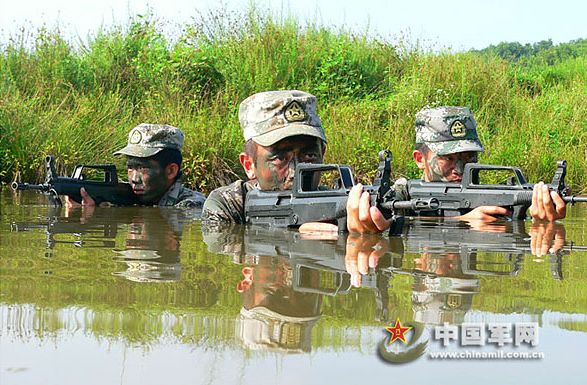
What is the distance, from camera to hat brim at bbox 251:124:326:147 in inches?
293

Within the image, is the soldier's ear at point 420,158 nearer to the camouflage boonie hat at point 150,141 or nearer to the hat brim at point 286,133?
the camouflage boonie hat at point 150,141

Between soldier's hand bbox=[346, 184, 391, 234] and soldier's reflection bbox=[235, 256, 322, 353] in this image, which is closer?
soldier's reflection bbox=[235, 256, 322, 353]

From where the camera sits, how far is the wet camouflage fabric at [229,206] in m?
7.88

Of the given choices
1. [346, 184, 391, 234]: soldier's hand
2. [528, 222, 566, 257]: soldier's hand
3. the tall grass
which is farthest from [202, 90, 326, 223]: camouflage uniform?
the tall grass

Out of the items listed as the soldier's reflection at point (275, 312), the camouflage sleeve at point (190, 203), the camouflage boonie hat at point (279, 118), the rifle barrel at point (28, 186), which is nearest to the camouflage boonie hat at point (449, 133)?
the camouflage sleeve at point (190, 203)

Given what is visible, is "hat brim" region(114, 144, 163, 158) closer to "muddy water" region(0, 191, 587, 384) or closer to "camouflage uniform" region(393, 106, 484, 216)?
"camouflage uniform" region(393, 106, 484, 216)

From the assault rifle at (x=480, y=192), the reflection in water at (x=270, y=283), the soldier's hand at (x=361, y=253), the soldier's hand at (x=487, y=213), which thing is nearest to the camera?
the reflection in water at (x=270, y=283)

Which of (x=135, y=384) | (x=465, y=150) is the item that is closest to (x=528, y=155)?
(x=465, y=150)

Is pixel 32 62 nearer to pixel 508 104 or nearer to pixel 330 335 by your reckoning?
pixel 508 104

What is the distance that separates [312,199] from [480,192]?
2.46m

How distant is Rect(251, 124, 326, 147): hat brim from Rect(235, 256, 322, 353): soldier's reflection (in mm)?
2447

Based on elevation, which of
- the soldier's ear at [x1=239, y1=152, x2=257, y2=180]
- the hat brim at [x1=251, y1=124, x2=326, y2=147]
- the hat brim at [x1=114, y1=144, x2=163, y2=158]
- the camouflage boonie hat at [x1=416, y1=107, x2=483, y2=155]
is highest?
the camouflage boonie hat at [x1=416, y1=107, x2=483, y2=155]

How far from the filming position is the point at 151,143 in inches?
411

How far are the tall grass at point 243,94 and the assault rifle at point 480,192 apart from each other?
4878mm
